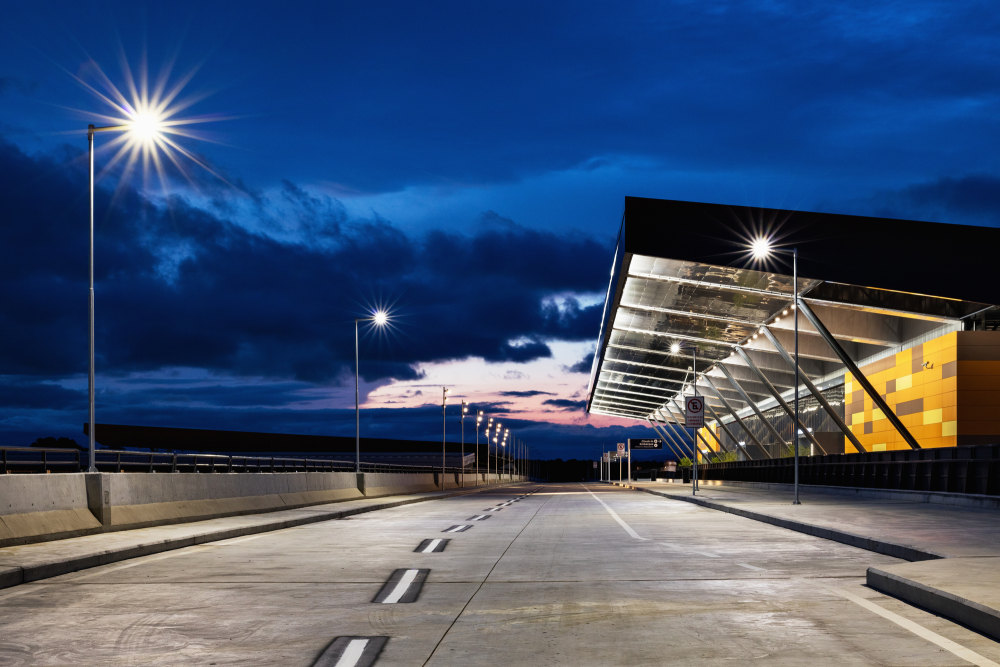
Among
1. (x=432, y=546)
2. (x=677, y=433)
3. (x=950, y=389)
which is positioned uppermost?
(x=950, y=389)

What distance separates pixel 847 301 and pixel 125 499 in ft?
100

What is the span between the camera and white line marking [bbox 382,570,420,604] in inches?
368

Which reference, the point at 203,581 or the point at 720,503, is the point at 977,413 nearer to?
the point at 720,503

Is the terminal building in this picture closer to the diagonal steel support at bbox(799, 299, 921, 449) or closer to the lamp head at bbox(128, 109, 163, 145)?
the diagonal steel support at bbox(799, 299, 921, 449)

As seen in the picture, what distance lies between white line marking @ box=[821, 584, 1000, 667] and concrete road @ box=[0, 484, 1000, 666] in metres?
0.02

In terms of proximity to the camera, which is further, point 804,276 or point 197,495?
point 804,276

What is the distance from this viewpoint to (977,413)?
124 feet

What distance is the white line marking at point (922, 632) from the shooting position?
253 inches

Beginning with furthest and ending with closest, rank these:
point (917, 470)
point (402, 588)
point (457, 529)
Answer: point (917, 470)
point (457, 529)
point (402, 588)

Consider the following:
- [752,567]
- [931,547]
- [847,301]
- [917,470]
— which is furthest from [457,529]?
[847,301]

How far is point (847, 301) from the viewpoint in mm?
39562

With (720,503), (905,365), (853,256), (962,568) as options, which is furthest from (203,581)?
(905,365)

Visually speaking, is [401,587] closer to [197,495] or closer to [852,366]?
[197,495]

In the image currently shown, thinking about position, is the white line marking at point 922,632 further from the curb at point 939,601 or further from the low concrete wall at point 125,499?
the low concrete wall at point 125,499
